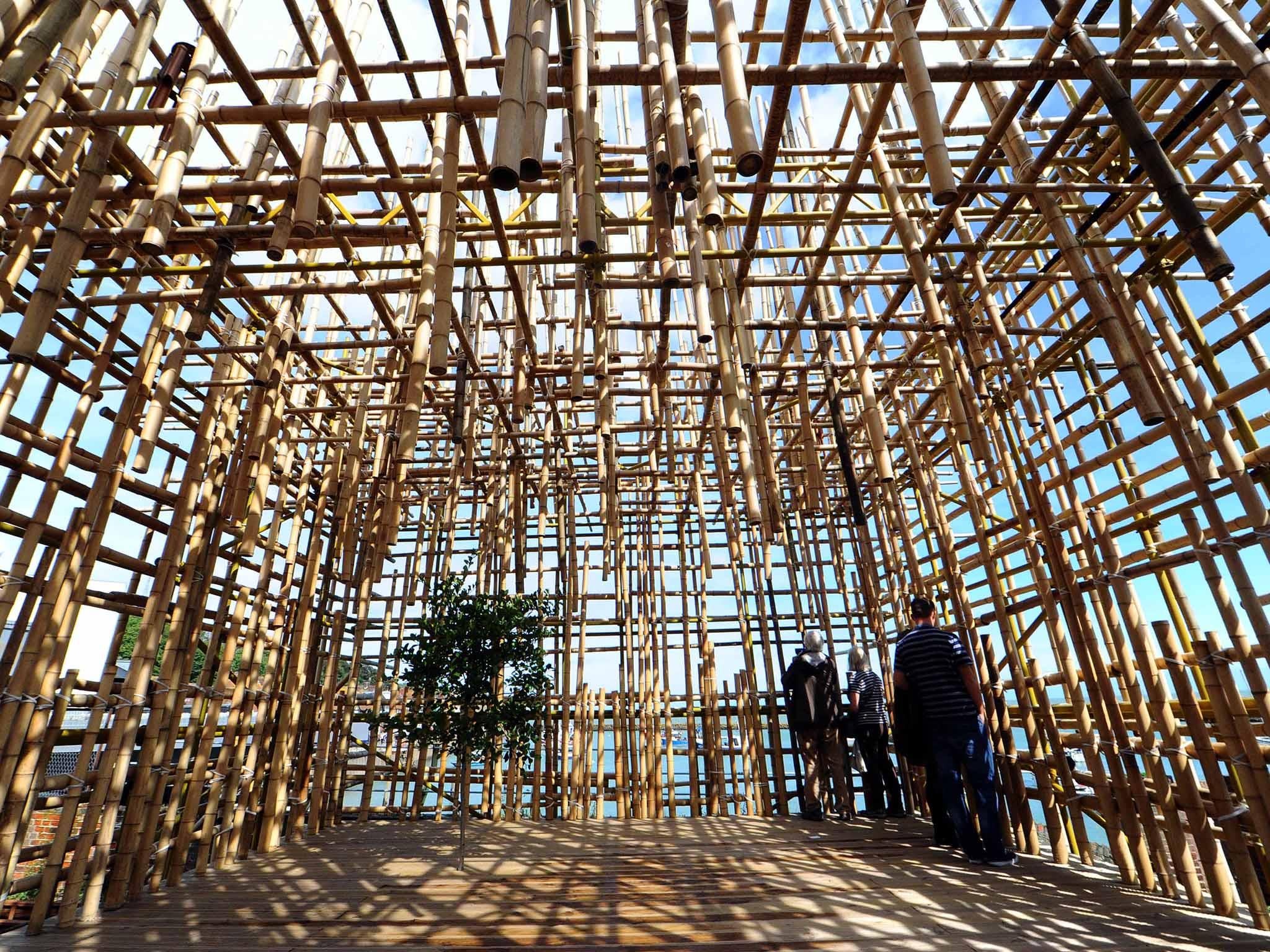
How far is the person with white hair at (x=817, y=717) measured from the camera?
7.62 meters

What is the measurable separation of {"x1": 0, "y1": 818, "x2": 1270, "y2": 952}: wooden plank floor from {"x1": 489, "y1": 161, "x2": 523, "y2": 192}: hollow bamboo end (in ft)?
12.6

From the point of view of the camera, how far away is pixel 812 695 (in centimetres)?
768

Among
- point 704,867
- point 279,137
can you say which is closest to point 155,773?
point 704,867

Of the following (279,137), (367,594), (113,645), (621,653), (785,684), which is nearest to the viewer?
(279,137)

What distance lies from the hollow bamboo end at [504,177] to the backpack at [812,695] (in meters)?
6.67

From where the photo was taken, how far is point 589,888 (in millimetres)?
4473

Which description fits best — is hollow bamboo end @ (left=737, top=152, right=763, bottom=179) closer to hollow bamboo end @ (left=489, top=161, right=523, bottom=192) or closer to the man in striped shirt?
hollow bamboo end @ (left=489, top=161, right=523, bottom=192)

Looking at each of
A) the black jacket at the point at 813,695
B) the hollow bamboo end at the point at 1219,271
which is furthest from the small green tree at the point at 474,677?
the hollow bamboo end at the point at 1219,271

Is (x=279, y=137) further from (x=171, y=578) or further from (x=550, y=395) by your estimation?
(x=550, y=395)

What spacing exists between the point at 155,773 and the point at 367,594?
294 cm

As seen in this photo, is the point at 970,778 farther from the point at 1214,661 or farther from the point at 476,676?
the point at 476,676

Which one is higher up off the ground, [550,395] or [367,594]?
[550,395]

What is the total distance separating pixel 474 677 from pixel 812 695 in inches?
160

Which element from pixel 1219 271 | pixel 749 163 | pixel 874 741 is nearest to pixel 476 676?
pixel 874 741
